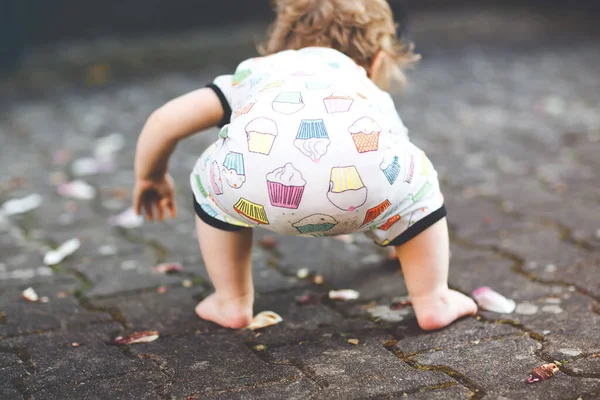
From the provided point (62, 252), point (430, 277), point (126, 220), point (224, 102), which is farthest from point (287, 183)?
point (126, 220)

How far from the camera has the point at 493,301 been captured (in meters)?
2.50

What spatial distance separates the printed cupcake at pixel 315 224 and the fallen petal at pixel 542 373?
0.61 m

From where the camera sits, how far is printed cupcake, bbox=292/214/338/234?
208 cm

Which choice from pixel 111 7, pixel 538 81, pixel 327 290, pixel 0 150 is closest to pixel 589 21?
pixel 538 81

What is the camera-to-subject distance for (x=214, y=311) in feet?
8.03

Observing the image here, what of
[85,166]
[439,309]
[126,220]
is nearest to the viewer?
[439,309]

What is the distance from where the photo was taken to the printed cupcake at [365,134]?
207cm

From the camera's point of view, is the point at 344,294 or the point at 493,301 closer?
the point at 493,301

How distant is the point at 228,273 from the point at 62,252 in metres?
1.05

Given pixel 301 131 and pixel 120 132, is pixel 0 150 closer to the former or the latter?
pixel 120 132

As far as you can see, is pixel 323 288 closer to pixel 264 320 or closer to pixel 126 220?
pixel 264 320

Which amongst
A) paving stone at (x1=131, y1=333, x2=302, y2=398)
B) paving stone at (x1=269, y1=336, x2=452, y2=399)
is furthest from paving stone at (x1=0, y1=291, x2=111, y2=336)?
paving stone at (x1=269, y1=336, x2=452, y2=399)

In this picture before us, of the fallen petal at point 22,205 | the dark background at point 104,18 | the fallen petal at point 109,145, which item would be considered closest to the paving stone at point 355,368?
the fallen petal at point 22,205

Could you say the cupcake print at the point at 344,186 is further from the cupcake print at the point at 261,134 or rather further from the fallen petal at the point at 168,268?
the fallen petal at the point at 168,268
